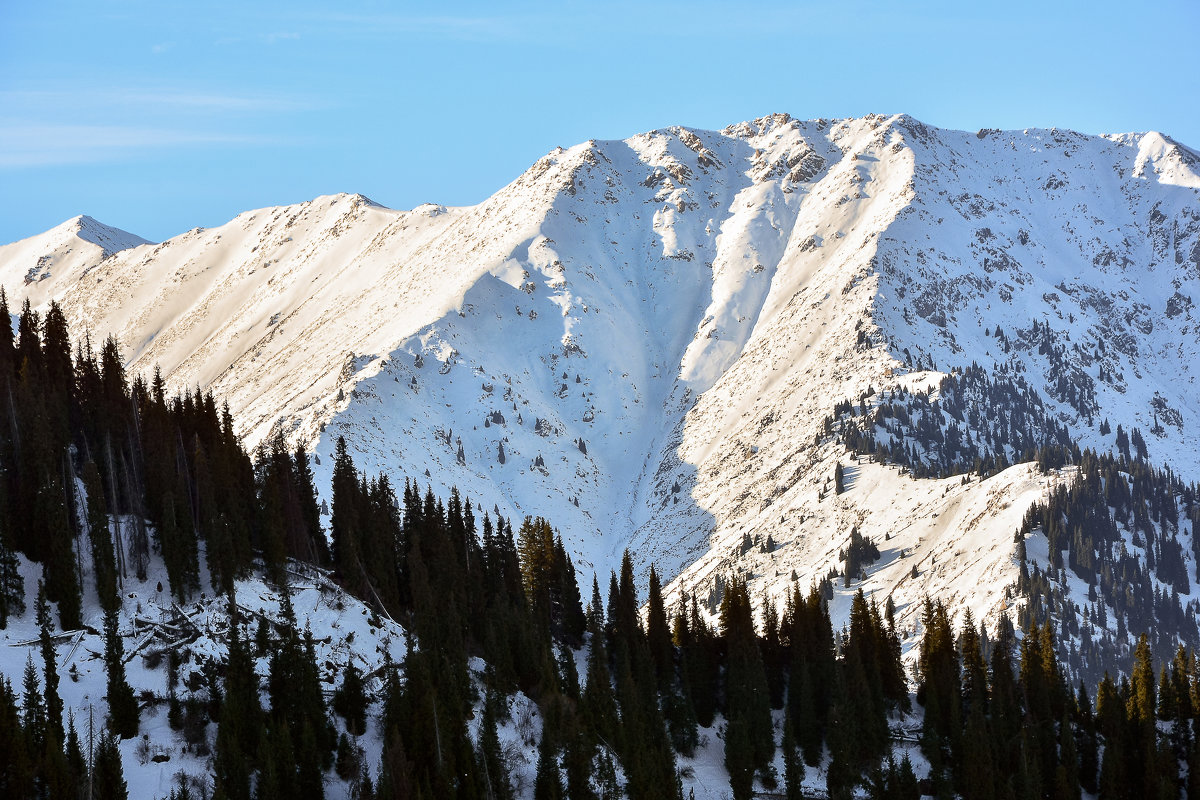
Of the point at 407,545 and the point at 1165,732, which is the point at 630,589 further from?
the point at 1165,732

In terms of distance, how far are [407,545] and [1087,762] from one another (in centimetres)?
7240

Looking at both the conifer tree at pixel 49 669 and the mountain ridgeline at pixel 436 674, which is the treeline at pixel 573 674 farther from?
the conifer tree at pixel 49 669

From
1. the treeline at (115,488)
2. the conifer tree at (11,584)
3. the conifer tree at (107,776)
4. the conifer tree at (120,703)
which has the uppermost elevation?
the treeline at (115,488)

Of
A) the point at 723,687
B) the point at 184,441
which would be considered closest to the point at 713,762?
the point at 723,687

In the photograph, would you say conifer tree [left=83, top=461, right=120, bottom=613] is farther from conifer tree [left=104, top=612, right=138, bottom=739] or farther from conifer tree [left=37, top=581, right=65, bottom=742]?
conifer tree [left=104, top=612, right=138, bottom=739]

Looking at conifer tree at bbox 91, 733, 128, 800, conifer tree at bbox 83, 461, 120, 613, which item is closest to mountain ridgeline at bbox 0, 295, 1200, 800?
conifer tree at bbox 91, 733, 128, 800

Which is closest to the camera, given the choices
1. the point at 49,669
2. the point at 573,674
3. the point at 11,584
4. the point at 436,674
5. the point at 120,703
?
the point at 49,669

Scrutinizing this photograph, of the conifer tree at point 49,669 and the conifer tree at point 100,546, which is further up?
the conifer tree at point 100,546

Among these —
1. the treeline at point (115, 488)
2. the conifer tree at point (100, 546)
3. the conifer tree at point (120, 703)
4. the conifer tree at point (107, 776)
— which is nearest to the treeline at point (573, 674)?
the treeline at point (115, 488)

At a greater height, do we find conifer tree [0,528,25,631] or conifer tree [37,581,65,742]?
conifer tree [0,528,25,631]

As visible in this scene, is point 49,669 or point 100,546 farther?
point 100,546

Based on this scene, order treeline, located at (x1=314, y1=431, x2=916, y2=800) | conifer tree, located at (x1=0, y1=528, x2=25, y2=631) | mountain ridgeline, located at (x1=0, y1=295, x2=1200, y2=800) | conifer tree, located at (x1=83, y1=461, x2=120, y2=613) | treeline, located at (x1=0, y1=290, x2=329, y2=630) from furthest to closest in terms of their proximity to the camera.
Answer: treeline, located at (x1=0, y1=290, x2=329, y2=630) → treeline, located at (x1=314, y1=431, x2=916, y2=800) → conifer tree, located at (x1=83, y1=461, x2=120, y2=613) → conifer tree, located at (x1=0, y1=528, x2=25, y2=631) → mountain ridgeline, located at (x1=0, y1=295, x2=1200, y2=800)

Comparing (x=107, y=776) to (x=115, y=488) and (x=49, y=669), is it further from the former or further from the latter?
(x=115, y=488)

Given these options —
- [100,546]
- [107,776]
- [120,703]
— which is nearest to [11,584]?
[100,546]
